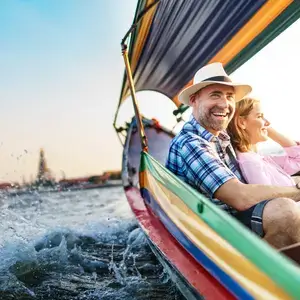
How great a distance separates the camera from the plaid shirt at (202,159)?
222 cm

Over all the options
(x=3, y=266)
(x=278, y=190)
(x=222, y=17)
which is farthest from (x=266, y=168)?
(x=3, y=266)

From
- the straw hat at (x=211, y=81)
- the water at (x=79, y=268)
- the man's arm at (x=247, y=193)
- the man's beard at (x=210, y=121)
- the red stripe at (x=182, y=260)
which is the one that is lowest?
the water at (x=79, y=268)

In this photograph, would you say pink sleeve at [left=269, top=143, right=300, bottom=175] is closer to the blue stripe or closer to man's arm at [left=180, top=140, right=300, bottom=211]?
man's arm at [left=180, top=140, right=300, bottom=211]

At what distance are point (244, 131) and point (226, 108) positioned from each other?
511 mm

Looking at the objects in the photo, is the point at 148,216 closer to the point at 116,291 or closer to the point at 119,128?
the point at 116,291

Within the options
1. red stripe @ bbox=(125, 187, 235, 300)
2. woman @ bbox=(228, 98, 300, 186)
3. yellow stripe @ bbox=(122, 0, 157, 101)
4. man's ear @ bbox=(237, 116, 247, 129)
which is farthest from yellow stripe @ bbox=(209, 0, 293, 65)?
red stripe @ bbox=(125, 187, 235, 300)

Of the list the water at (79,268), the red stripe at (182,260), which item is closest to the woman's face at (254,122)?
the red stripe at (182,260)

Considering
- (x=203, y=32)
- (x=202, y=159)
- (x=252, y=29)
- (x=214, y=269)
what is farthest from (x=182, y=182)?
(x=203, y=32)

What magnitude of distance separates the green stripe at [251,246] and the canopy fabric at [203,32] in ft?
9.74

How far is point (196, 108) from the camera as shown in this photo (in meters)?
2.73

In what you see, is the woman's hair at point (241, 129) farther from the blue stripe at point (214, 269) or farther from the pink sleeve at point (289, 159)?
the blue stripe at point (214, 269)

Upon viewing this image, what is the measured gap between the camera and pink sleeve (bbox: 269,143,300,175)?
3.37 metres

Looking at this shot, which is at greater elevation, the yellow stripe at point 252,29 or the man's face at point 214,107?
the yellow stripe at point 252,29

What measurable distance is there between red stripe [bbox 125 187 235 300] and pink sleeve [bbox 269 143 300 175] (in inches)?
52.9
